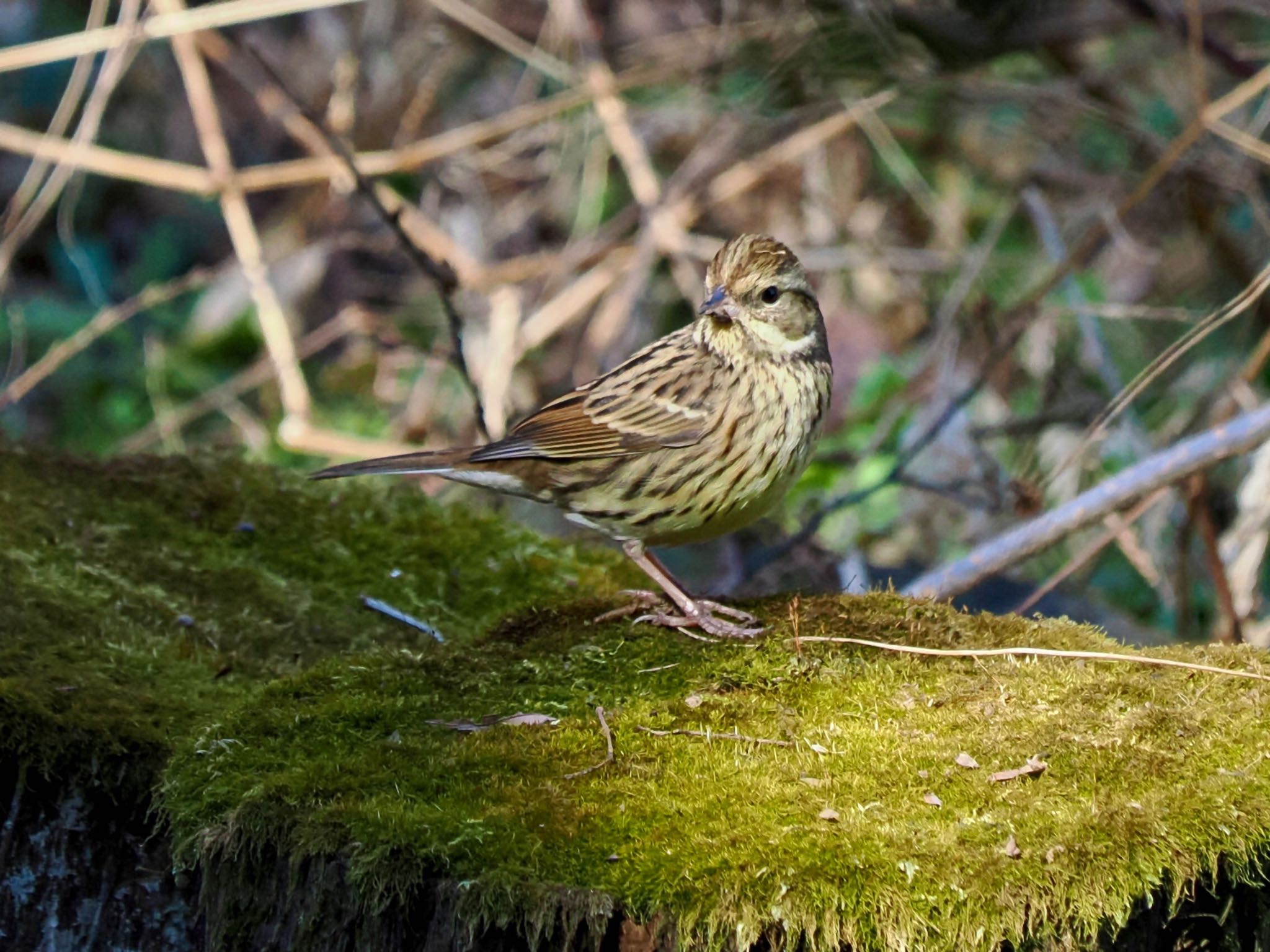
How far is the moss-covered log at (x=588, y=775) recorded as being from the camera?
2254 millimetres

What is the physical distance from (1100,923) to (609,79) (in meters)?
5.80

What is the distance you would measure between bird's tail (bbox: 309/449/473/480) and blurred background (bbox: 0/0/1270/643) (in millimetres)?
649

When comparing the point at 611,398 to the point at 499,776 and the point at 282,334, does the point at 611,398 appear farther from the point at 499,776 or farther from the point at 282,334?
the point at 282,334

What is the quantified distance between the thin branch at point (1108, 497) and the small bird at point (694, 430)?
0.80 m

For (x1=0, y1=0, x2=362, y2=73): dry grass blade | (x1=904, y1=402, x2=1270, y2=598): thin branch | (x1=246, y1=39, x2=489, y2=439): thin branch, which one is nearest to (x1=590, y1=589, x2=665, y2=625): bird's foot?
(x1=904, y1=402, x2=1270, y2=598): thin branch

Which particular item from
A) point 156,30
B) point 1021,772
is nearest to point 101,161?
point 156,30

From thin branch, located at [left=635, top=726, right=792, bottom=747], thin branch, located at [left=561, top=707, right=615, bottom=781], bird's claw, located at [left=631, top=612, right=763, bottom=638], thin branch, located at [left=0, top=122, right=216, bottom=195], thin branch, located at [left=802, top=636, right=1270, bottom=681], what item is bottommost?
thin branch, located at [left=561, top=707, right=615, bottom=781]

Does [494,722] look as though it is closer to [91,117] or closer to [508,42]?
[91,117]

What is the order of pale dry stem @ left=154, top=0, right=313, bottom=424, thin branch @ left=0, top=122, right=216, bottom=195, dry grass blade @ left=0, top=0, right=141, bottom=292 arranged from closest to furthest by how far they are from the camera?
dry grass blade @ left=0, top=0, right=141, bottom=292
thin branch @ left=0, top=122, right=216, bottom=195
pale dry stem @ left=154, top=0, right=313, bottom=424

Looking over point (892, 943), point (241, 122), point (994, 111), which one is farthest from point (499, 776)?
point (241, 122)

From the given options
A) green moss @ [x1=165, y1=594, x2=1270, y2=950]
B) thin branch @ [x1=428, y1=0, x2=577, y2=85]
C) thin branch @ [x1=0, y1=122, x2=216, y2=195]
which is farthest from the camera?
thin branch @ [x1=428, y1=0, x2=577, y2=85]

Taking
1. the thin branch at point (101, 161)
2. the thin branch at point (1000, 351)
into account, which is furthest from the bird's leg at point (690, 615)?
the thin branch at point (101, 161)

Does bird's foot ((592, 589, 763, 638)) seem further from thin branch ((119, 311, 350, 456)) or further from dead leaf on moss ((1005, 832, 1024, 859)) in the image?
thin branch ((119, 311, 350, 456))

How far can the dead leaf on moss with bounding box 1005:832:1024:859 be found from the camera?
232 centimetres
